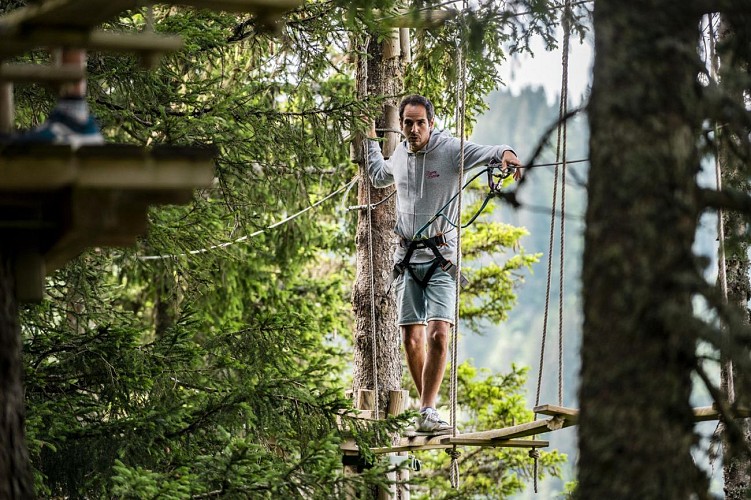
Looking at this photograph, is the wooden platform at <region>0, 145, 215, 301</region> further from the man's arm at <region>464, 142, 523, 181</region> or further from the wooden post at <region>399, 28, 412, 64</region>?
the wooden post at <region>399, 28, 412, 64</region>

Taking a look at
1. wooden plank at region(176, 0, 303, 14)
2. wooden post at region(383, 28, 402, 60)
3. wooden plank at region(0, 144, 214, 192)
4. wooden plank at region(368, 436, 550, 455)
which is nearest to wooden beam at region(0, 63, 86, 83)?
wooden plank at region(0, 144, 214, 192)

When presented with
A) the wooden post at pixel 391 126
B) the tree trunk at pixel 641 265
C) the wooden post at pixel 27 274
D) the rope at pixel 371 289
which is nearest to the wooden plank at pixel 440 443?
the rope at pixel 371 289

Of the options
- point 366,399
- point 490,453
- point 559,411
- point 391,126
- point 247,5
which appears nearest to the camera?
point 247,5

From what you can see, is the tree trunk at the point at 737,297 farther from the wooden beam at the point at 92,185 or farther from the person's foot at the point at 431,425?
the wooden beam at the point at 92,185

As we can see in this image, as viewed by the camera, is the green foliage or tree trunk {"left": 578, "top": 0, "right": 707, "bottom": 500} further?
the green foliage

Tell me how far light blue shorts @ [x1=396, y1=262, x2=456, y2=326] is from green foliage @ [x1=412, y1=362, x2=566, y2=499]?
6.00m

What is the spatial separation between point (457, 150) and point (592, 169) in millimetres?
2731

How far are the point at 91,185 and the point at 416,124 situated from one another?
3094mm

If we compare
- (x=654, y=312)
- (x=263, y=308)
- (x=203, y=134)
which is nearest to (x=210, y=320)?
(x=263, y=308)

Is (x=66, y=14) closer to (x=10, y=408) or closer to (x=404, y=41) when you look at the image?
(x=10, y=408)

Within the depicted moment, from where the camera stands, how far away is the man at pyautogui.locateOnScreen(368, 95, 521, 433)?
561 cm

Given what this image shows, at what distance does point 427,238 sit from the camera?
18.5 ft

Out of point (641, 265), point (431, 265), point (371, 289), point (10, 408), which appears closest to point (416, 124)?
point (431, 265)

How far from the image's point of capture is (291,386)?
5414mm
